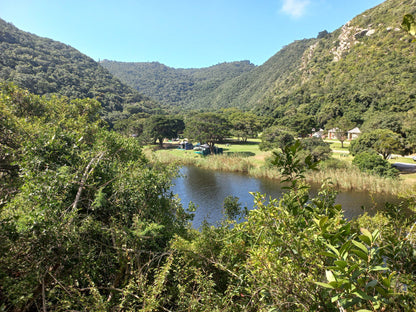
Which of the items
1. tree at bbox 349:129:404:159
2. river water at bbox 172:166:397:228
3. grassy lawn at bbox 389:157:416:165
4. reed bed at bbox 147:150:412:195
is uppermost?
tree at bbox 349:129:404:159

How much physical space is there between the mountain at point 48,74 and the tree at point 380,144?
51.6 m

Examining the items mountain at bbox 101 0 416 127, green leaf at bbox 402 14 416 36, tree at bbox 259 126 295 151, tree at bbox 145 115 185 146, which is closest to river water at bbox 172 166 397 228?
tree at bbox 259 126 295 151

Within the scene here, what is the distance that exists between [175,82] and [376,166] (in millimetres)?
164891

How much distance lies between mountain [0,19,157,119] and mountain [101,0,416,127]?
49.3 m

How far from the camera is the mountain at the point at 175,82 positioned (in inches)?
5683

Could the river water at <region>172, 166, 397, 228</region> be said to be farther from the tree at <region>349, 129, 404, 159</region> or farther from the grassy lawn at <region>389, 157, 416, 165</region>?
the grassy lawn at <region>389, 157, 416, 165</region>

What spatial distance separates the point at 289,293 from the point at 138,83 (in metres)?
175

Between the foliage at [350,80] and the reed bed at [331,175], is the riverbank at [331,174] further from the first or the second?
the foliage at [350,80]

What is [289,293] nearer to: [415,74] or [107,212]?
[107,212]

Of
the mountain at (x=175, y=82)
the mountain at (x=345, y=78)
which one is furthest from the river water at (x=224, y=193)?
the mountain at (x=175, y=82)

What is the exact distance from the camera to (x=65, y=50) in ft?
276

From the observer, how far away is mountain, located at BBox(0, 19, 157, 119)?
141ft

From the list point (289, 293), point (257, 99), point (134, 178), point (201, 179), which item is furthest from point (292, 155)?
point (257, 99)

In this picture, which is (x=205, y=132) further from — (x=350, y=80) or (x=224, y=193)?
(x=350, y=80)
